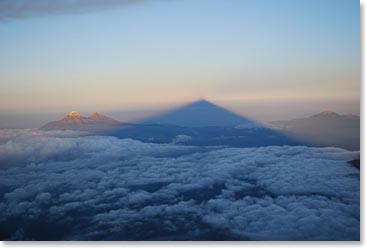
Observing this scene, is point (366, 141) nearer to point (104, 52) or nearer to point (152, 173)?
point (152, 173)

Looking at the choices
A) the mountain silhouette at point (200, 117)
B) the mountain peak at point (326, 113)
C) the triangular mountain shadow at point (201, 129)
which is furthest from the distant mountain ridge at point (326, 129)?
the mountain silhouette at point (200, 117)

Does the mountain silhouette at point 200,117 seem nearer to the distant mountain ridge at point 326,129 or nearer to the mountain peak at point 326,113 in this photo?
the distant mountain ridge at point 326,129

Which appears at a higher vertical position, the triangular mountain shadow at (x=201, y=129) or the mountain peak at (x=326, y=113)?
the mountain peak at (x=326, y=113)

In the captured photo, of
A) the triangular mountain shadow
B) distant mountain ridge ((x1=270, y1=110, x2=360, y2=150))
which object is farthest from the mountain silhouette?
distant mountain ridge ((x1=270, y1=110, x2=360, y2=150))

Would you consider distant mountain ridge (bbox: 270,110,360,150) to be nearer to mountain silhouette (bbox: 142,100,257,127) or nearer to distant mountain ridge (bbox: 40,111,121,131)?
mountain silhouette (bbox: 142,100,257,127)

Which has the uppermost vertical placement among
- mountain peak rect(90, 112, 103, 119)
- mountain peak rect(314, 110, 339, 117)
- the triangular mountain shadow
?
mountain peak rect(314, 110, 339, 117)

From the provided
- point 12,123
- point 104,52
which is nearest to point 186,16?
point 104,52

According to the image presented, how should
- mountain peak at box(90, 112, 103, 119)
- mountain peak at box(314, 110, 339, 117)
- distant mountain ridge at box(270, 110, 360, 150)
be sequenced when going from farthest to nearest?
mountain peak at box(90, 112, 103, 119)
mountain peak at box(314, 110, 339, 117)
distant mountain ridge at box(270, 110, 360, 150)
